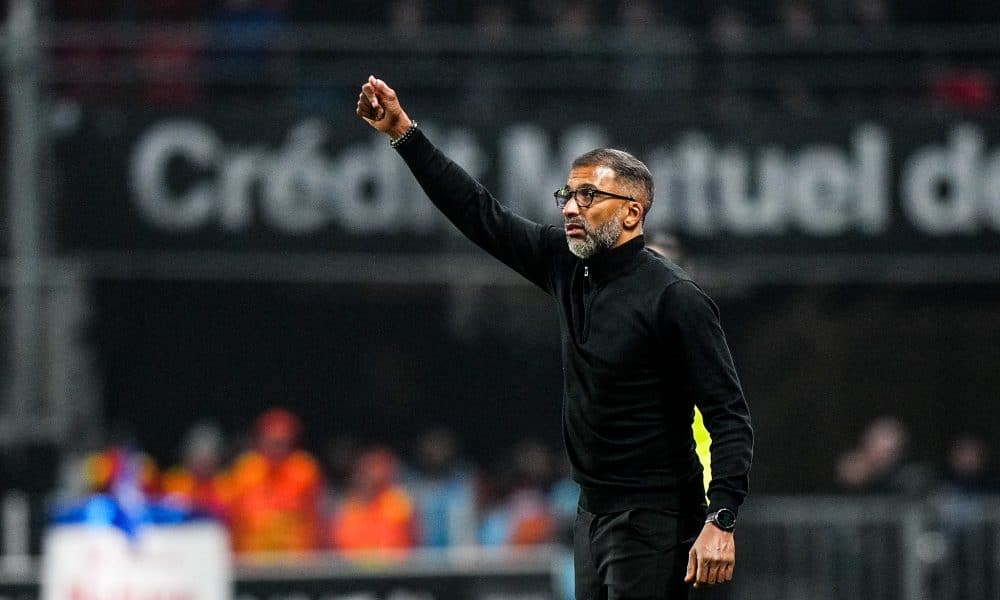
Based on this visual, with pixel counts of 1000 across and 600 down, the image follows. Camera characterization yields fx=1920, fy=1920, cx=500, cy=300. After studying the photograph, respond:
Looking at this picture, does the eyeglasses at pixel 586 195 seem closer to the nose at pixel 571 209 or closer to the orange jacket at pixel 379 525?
the nose at pixel 571 209

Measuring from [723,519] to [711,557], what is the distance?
111mm

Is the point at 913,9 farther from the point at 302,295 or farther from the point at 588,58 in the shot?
the point at 302,295

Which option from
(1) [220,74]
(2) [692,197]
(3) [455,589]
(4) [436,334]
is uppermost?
(1) [220,74]

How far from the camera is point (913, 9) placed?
16.0m

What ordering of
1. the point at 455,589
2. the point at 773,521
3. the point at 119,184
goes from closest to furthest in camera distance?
the point at 455,589 → the point at 773,521 → the point at 119,184

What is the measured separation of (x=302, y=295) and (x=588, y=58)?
3861 millimetres

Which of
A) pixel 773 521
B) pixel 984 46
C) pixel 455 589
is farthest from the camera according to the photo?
pixel 984 46

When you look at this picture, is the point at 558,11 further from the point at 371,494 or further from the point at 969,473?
the point at 969,473

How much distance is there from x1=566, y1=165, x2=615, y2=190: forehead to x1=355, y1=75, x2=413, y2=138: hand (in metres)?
0.58

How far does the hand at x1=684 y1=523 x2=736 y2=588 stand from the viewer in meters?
5.31

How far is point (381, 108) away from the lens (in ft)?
19.0

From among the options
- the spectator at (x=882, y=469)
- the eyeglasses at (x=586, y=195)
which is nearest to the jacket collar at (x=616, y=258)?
the eyeglasses at (x=586, y=195)

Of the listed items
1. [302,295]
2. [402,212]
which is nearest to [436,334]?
[302,295]

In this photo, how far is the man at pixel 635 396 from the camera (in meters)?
5.46
